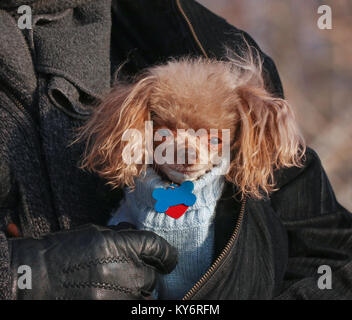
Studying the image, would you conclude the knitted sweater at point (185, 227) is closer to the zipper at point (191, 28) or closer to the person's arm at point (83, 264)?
the person's arm at point (83, 264)

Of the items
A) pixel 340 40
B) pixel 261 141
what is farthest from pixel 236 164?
pixel 340 40

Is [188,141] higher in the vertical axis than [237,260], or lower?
higher

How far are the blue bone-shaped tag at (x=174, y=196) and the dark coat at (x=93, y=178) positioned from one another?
74 mm

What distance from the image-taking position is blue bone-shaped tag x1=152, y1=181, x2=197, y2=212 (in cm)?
107

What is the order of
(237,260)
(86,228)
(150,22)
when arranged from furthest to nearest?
1. (150,22)
2. (237,260)
3. (86,228)

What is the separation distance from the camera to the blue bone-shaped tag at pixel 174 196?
1.07 meters

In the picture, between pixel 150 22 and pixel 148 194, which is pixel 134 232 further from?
pixel 150 22

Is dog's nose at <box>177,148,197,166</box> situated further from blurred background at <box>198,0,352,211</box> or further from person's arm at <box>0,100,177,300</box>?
blurred background at <box>198,0,352,211</box>

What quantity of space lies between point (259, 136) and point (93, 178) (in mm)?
334

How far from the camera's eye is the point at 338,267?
1.20 metres

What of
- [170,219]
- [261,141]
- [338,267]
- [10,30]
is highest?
[10,30]

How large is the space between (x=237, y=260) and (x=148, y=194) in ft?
0.62

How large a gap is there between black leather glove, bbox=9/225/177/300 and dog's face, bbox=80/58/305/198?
0.55ft

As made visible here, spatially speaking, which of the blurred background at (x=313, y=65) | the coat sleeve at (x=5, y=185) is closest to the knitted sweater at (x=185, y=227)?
the coat sleeve at (x=5, y=185)
